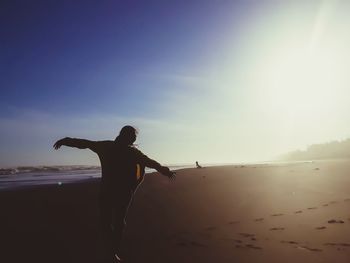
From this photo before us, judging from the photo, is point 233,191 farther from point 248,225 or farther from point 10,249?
point 10,249

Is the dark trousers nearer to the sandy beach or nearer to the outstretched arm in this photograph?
the sandy beach

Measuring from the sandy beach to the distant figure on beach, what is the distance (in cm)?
71

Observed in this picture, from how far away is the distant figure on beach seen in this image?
520 centimetres

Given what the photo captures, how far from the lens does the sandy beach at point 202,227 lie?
559cm

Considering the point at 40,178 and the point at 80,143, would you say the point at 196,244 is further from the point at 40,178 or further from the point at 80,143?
the point at 40,178

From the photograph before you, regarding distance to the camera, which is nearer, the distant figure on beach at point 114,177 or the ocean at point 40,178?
the distant figure on beach at point 114,177

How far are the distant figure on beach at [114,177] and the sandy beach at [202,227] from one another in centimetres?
71

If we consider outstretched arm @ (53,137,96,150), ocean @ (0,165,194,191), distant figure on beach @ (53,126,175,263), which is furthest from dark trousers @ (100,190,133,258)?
ocean @ (0,165,194,191)

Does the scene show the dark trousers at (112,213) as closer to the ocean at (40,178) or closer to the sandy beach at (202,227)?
the sandy beach at (202,227)

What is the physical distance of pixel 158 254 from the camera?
5.75 meters

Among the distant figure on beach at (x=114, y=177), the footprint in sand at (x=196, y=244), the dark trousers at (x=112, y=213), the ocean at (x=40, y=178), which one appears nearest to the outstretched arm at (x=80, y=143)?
the distant figure on beach at (x=114, y=177)

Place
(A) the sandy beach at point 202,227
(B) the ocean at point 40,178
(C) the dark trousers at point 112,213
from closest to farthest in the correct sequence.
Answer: (C) the dark trousers at point 112,213, (A) the sandy beach at point 202,227, (B) the ocean at point 40,178

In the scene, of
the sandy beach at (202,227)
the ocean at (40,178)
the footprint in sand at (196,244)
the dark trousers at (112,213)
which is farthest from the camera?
the ocean at (40,178)

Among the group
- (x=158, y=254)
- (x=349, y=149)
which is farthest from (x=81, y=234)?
(x=349, y=149)
